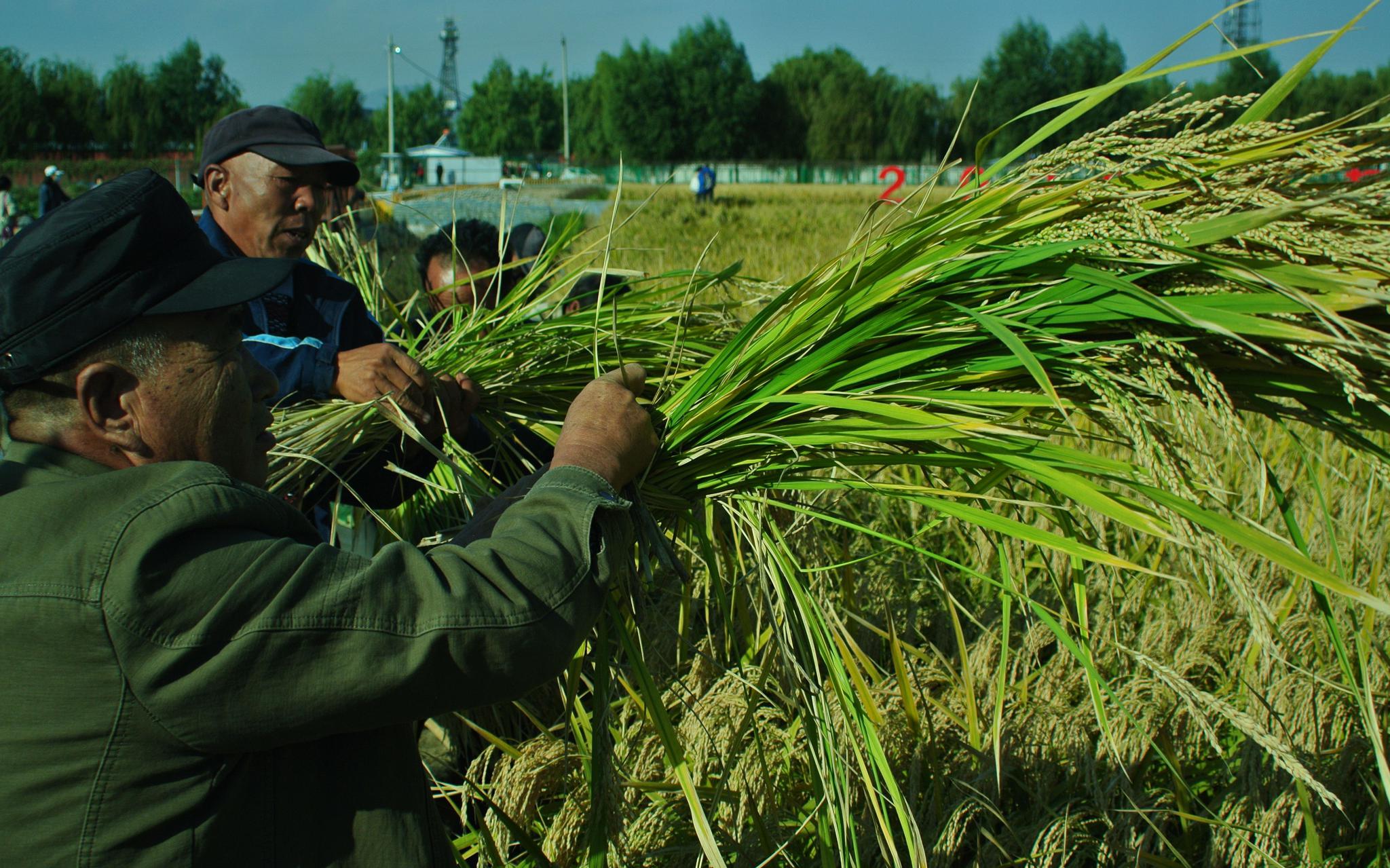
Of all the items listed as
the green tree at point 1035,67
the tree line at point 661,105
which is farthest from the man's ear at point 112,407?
the green tree at point 1035,67

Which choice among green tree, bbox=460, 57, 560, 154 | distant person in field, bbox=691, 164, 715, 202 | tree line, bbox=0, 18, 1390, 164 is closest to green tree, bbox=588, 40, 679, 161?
tree line, bbox=0, 18, 1390, 164

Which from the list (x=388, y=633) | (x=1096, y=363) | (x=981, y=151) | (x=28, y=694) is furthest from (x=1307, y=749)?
(x=28, y=694)

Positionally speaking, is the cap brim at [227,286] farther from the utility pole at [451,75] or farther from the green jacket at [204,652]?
the utility pole at [451,75]

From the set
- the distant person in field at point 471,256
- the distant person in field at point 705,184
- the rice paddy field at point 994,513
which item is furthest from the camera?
the distant person in field at point 705,184

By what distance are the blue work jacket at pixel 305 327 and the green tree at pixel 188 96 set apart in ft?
204

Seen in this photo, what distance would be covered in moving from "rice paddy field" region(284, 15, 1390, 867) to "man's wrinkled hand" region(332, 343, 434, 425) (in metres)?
0.04

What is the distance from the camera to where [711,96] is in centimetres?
7419

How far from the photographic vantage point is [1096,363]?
4.24ft

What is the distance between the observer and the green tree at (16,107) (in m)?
50.5

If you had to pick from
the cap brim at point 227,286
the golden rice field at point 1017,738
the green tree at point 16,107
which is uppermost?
the green tree at point 16,107

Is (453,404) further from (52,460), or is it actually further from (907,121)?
(907,121)

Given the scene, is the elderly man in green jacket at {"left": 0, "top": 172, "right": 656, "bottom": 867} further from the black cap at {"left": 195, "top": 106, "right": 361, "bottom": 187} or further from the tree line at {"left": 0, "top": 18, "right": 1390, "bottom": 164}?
the tree line at {"left": 0, "top": 18, "right": 1390, "bottom": 164}

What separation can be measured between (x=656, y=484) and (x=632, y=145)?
75002 mm

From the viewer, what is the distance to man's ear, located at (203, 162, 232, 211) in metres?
2.44
